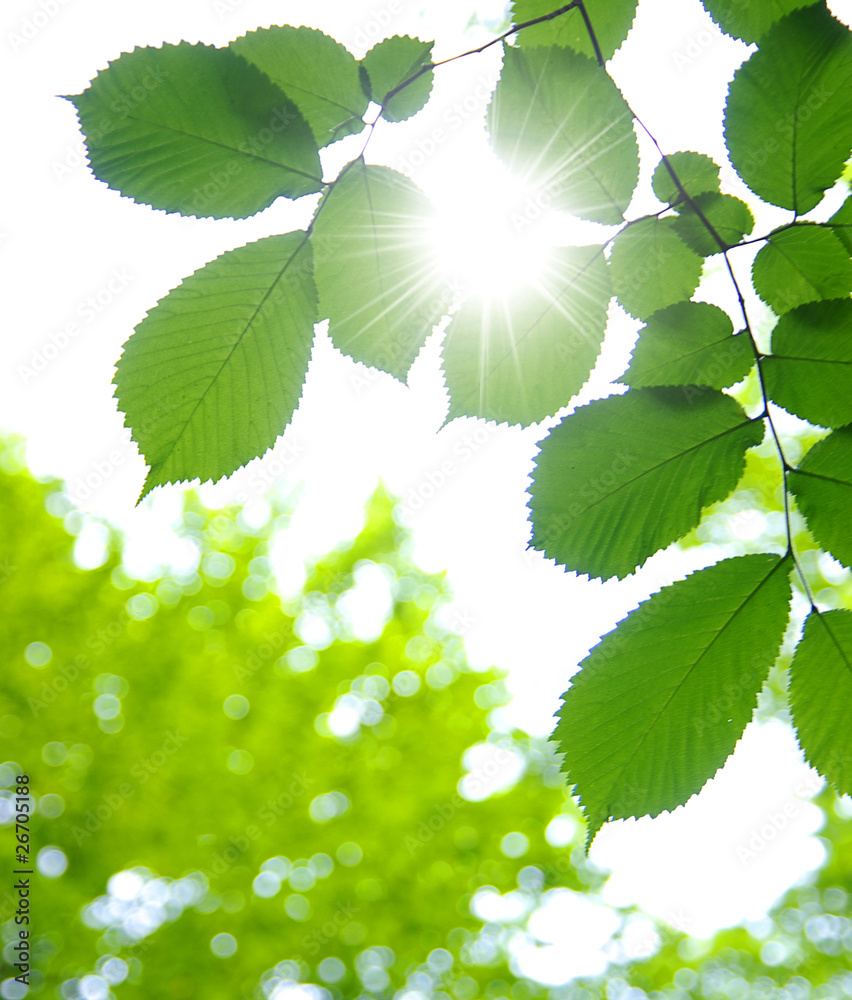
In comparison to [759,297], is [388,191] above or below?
A: above

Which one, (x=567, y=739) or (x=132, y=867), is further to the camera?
(x=132, y=867)

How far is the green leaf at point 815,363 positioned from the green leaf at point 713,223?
4.3 inches

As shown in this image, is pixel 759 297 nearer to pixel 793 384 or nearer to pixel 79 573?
pixel 793 384

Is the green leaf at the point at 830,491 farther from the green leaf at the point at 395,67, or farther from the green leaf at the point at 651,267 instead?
the green leaf at the point at 395,67

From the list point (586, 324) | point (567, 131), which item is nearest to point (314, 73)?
point (567, 131)

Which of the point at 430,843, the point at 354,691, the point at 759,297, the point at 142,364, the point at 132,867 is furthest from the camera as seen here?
the point at 354,691

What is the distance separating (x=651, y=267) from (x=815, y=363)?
192mm

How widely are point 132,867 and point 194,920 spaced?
0.70 m

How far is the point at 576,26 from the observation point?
0.74m

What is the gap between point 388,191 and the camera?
2.06 feet

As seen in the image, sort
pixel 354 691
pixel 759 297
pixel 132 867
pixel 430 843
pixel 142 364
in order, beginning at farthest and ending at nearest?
pixel 354 691, pixel 430 843, pixel 132 867, pixel 759 297, pixel 142 364

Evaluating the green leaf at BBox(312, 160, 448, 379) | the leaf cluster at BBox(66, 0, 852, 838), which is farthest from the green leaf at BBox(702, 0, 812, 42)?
the green leaf at BBox(312, 160, 448, 379)

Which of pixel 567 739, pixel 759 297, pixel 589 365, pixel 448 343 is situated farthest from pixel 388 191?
pixel 567 739

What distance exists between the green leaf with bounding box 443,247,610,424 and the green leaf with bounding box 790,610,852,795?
319 millimetres
